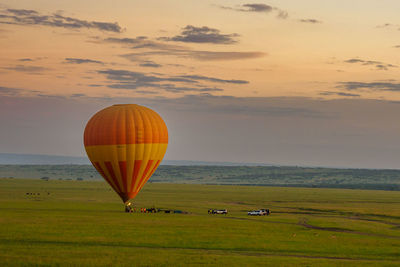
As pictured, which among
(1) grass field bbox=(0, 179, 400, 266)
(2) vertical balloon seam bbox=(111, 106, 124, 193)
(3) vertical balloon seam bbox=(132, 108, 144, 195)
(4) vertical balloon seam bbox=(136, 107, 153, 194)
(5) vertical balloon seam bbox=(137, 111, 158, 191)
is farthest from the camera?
(5) vertical balloon seam bbox=(137, 111, 158, 191)

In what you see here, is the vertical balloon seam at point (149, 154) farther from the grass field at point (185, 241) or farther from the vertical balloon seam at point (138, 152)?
the grass field at point (185, 241)

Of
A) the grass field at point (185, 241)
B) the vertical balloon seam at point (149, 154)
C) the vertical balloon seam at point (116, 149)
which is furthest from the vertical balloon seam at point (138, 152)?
the grass field at point (185, 241)

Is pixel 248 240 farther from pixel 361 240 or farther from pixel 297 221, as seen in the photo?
pixel 297 221

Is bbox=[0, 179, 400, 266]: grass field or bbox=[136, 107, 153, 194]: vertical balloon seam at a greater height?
bbox=[136, 107, 153, 194]: vertical balloon seam

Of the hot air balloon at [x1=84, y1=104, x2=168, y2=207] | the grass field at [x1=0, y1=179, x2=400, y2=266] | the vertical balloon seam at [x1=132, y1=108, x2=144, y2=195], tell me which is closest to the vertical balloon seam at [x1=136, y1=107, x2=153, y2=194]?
the hot air balloon at [x1=84, y1=104, x2=168, y2=207]

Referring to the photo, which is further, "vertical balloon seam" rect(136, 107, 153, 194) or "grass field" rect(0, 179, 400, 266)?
"vertical balloon seam" rect(136, 107, 153, 194)

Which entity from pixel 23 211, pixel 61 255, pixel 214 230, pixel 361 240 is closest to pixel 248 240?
pixel 214 230

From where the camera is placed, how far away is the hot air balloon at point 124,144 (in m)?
78.6

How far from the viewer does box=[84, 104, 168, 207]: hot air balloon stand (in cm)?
7856

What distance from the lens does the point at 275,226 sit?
72625 millimetres

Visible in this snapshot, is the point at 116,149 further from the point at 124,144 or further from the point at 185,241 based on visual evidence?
the point at 185,241

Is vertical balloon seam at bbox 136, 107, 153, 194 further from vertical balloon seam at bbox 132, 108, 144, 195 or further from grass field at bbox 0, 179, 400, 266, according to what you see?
grass field at bbox 0, 179, 400, 266

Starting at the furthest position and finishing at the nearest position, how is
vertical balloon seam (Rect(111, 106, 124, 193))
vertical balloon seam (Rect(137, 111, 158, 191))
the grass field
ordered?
vertical balloon seam (Rect(137, 111, 158, 191))
vertical balloon seam (Rect(111, 106, 124, 193))
the grass field

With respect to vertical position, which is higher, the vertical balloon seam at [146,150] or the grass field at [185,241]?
the vertical balloon seam at [146,150]
